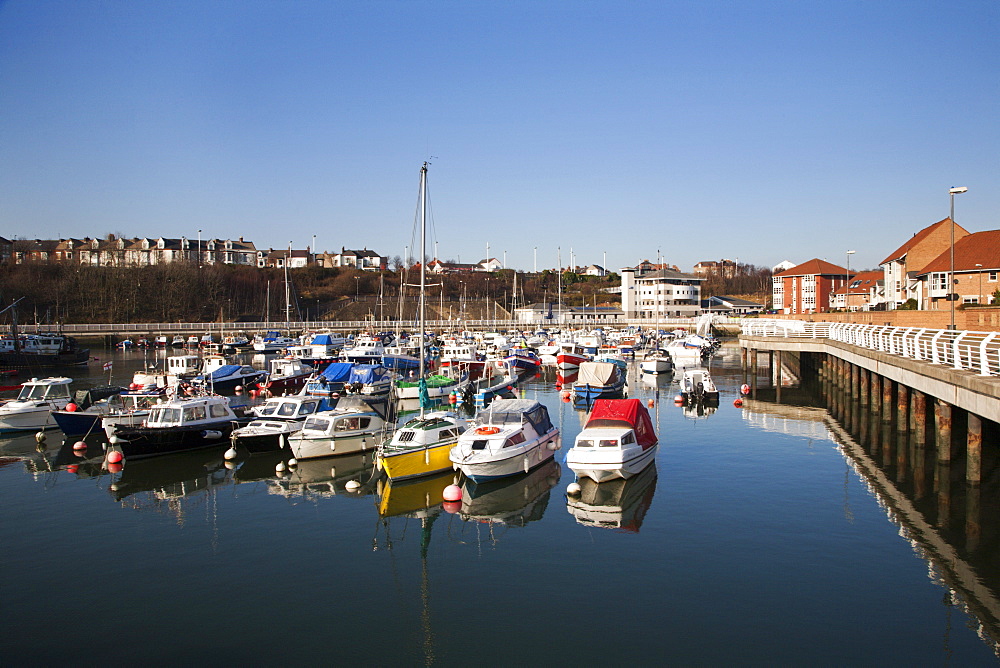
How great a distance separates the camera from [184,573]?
1869cm

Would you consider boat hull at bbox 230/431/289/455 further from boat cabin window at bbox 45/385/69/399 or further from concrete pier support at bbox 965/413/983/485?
concrete pier support at bbox 965/413/983/485

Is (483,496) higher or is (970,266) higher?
(970,266)

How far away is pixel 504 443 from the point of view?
86.6ft

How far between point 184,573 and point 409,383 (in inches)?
1158

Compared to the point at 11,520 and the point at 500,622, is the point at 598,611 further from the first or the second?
the point at 11,520

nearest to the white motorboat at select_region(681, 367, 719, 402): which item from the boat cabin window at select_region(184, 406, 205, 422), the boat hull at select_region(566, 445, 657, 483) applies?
the boat hull at select_region(566, 445, 657, 483)

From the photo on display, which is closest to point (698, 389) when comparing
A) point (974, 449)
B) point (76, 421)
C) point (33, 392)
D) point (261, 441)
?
point (974, 449)

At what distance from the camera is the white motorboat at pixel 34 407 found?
3678 centimetres

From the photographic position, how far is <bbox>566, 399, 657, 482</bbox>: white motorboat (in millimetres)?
25859


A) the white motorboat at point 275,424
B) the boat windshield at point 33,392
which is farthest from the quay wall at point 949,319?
the boat windshield at point 33,392

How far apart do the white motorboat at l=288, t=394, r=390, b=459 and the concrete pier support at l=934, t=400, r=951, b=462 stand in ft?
73.2

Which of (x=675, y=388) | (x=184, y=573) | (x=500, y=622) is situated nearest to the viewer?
(x=500, y=622)

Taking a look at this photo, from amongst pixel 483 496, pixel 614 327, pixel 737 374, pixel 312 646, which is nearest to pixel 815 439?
pixel 483 496

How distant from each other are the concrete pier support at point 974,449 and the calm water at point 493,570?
1482mm
